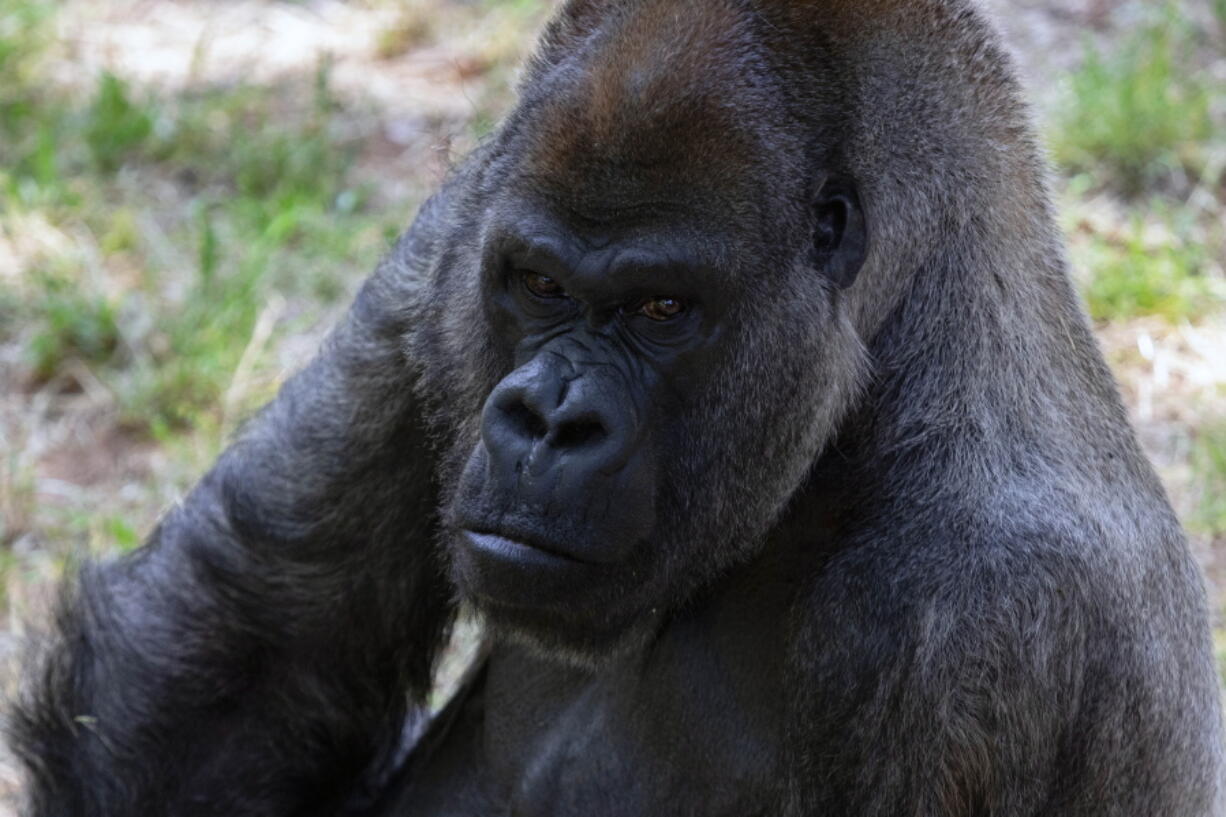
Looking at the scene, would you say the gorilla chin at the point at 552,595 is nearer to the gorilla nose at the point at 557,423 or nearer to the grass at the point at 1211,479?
the gorilla nose at the point at 557,423

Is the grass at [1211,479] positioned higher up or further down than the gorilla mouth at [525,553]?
further down

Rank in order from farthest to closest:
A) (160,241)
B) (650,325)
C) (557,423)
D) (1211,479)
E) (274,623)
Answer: (160,241)
(1211,479)
(274,623)
(650,325)
(557,423)

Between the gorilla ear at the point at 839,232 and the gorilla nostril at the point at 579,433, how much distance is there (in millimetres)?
540

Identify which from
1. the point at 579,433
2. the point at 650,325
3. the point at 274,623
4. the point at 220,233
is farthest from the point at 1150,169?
the point at 579,433

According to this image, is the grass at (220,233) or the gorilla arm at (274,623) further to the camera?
the grass at (220,233)

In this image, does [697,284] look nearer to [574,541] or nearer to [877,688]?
[574,541]

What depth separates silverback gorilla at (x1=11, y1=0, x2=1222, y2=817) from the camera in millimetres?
3512

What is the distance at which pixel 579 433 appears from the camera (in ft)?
11.4

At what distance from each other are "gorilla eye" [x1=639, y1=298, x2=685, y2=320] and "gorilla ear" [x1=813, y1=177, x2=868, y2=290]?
28cm

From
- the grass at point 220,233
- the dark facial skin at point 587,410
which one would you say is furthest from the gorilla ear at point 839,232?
the grass at point 220,233

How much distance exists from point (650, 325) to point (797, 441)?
367mm

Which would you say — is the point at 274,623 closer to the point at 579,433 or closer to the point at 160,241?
the point at 579,433

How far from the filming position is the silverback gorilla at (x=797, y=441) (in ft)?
11.5

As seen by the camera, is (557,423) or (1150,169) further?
(1150,169)
